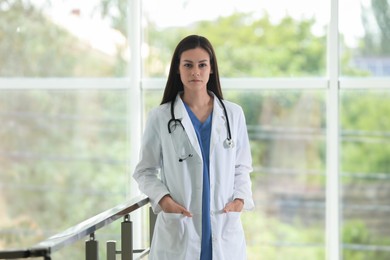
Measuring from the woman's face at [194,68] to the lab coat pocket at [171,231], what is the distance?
0.47m

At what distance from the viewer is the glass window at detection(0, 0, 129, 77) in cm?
552

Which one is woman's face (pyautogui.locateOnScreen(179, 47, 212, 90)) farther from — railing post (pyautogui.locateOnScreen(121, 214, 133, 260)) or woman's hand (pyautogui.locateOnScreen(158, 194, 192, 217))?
railing post (pyautogui.locateOnScreen(121, 214, 133, 260))

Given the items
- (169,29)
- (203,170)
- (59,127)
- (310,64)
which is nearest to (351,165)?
(310,64)

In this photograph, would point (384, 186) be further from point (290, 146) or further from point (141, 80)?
point (141, 80)

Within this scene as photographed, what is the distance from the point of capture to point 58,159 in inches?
222

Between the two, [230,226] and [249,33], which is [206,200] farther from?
[249,33]

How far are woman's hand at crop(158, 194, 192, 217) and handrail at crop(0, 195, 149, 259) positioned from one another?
0.67 ft

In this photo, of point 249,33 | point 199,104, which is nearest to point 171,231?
point 199,104

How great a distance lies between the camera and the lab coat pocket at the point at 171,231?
2832 mm

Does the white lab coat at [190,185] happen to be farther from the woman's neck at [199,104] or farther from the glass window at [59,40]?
the glass window at [59,40]

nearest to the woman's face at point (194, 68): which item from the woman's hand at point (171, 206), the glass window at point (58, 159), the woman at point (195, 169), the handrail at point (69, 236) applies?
the woman at point (195, 169)

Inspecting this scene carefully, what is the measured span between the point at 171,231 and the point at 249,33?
2659 millimetres

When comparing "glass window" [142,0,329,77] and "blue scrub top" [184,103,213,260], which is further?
"glass window" [142,0,329,77]

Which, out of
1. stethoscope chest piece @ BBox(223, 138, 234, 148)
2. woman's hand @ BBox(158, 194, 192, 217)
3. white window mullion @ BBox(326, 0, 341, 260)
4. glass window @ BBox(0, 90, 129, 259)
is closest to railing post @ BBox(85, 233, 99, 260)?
woman's hand @ BBox(158, 194, 192, 217)
